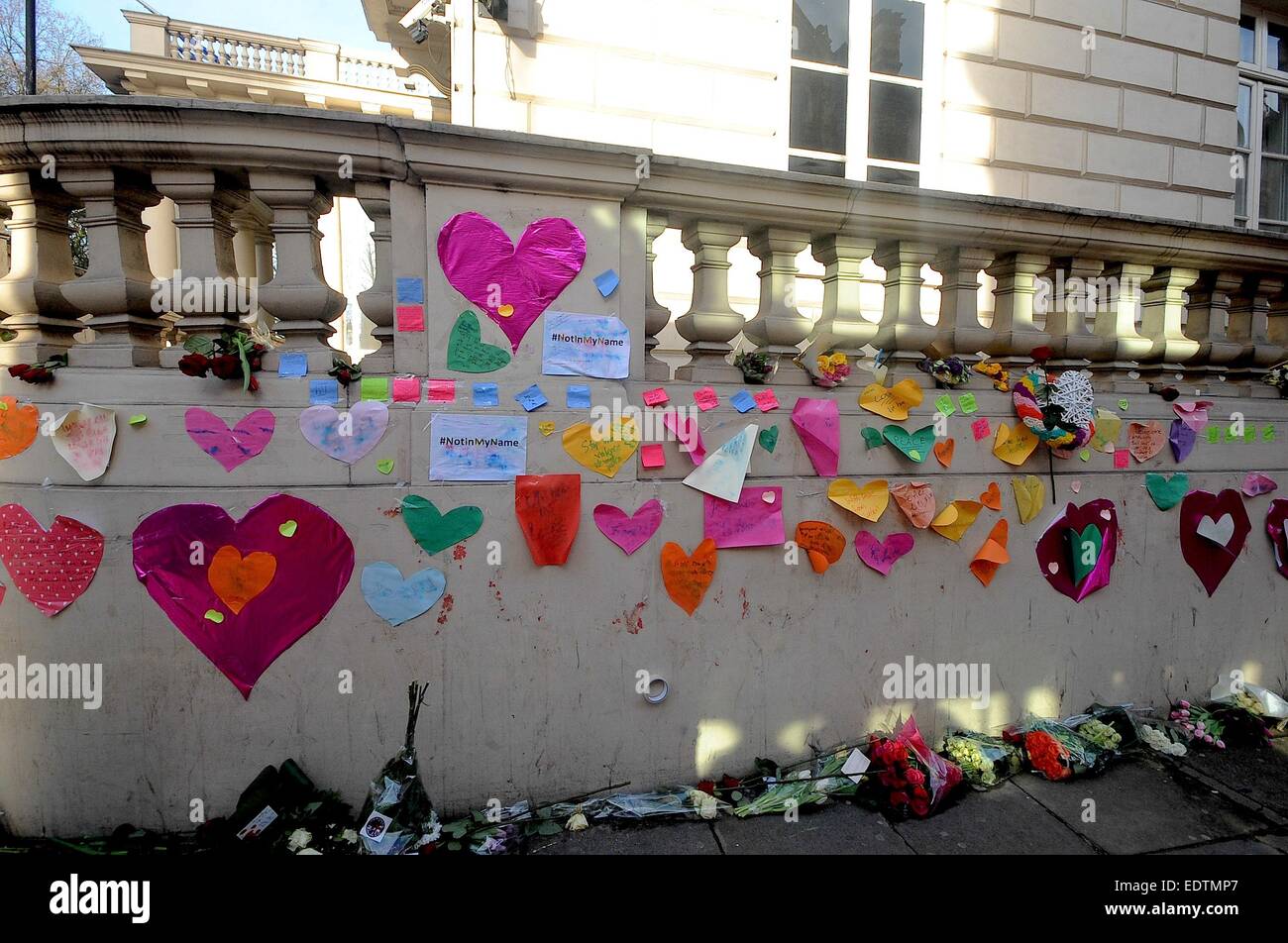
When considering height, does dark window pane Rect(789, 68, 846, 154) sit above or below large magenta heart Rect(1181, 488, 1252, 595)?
above

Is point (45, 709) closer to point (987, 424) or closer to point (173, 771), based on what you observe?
point (173, 771)

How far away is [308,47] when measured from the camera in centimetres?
1182

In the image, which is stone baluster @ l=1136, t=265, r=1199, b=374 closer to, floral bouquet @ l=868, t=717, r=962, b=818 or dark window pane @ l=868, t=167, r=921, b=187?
floral bouquet @ l=868, t=717, r=962, b=818

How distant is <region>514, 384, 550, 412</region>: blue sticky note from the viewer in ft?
8.68

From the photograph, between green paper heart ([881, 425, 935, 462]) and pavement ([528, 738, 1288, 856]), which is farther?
green paper heart ([881, 425, 935, 462])

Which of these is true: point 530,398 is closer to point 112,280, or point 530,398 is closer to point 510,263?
point 510,263

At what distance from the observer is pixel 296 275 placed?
8.38 ft

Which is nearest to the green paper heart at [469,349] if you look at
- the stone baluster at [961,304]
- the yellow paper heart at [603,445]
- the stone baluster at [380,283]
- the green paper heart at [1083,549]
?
the stone baluster at [380,283]

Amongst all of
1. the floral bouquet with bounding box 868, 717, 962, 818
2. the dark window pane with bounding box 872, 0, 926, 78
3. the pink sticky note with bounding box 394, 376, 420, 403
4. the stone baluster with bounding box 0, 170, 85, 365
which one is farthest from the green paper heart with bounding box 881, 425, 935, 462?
the dark window pane with bounding box 872, 0, 926, 78

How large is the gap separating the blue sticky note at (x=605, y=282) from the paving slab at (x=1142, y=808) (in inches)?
112

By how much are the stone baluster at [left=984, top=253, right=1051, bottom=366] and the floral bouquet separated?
6.39 feet

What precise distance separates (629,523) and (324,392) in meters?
1.27

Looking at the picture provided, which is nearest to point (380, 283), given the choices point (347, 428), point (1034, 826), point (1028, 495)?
point (347, 428)

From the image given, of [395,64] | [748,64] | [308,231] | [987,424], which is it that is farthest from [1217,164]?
[395,64]
